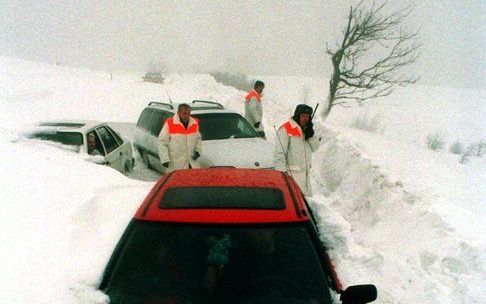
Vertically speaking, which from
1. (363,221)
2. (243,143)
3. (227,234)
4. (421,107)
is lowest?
(421,107)

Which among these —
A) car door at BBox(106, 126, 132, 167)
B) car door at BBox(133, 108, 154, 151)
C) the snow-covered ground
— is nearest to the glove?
the snow-covered ground

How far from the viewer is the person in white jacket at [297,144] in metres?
5.85

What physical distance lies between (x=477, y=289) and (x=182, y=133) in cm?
473

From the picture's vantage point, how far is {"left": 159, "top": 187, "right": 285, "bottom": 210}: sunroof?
8.70ft

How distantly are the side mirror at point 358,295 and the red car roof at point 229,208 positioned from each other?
531mm

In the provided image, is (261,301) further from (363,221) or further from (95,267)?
(363,221)

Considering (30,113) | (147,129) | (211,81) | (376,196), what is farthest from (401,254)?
(211,81)

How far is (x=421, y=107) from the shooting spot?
4231cm

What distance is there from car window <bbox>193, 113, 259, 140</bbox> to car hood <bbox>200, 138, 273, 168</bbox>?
25 centimetres

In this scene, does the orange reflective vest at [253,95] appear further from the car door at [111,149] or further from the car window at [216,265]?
the car window at [216,265]

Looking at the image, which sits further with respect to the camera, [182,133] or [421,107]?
[421,107]

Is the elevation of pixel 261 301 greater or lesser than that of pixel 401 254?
greater

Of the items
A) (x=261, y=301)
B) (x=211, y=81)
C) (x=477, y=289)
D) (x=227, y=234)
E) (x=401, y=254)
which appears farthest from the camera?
(x=211, y=81)

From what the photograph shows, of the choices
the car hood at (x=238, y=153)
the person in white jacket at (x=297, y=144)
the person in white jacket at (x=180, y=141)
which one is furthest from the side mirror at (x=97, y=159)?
the person in white jacket at (x=297, y=144)
